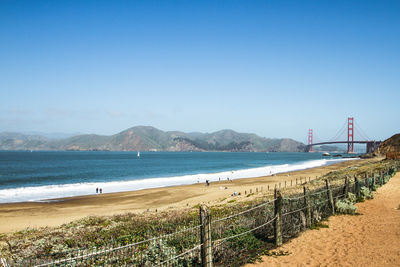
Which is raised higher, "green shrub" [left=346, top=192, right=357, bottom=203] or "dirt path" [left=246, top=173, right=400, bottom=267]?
"green shrub" [left=346, top=192, right=357, bottom=203]

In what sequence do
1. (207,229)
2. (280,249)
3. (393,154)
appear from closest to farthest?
(207,229), (280,249), (393,154)

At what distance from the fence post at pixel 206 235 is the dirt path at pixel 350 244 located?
75.9 inches

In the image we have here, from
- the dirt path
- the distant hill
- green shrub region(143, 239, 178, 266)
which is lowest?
the dirt path

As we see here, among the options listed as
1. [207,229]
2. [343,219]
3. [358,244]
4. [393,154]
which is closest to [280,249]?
[358,244]

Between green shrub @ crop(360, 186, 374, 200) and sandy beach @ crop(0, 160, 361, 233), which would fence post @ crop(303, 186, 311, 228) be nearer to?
green shrub @ crop(360, 186, 374, 200)

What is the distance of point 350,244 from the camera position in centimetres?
936

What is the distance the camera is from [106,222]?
15109mm

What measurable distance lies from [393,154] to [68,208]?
47.6m

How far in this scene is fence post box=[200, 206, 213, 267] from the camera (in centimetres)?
666

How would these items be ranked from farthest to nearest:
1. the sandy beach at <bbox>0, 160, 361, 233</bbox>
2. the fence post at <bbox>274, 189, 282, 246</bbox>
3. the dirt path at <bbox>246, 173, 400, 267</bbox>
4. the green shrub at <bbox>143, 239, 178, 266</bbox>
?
the sandy beach at <bbox>0, 160, 361, 233</bbox> → the fence post at <bbox>274, 189, 282, 246</bbox> → the dirt path at <bbox>246, 173, 400, 267</bbox> → the green shrub at <bbox>143, 239, 178, 266</bbox>

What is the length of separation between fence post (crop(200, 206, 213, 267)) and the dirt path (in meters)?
1.93

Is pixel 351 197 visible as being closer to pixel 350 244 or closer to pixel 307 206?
pixel 307 206

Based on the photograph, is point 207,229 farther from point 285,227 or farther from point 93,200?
point 93,200

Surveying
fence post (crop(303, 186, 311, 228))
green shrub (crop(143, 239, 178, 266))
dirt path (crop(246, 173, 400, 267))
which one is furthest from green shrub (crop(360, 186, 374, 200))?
green shrub (crop(143, 239, 178, 266))
